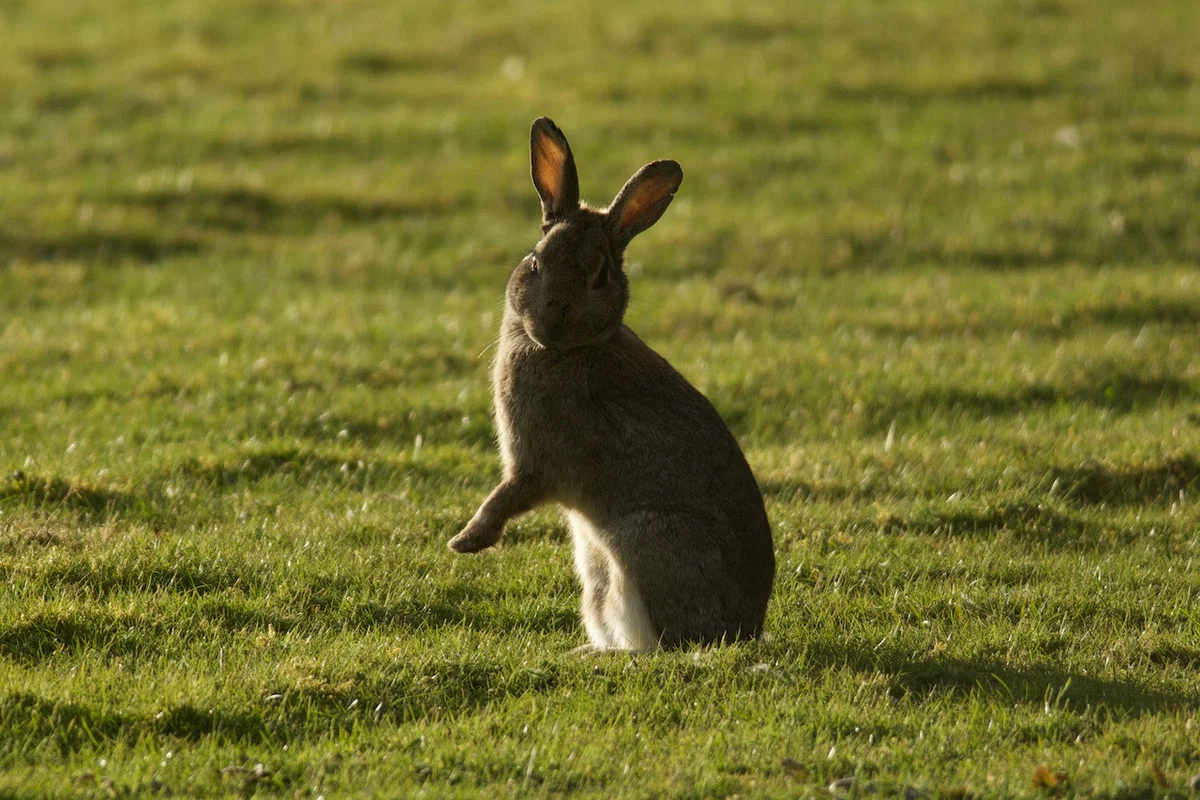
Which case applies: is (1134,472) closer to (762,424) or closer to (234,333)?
(762,424)

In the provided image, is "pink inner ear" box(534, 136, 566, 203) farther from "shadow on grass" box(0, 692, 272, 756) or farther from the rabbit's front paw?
"shadow on grass" box(0, 692, 272, 756)

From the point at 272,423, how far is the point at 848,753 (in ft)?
18.9

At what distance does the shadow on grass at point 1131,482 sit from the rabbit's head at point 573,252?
12.4 feet

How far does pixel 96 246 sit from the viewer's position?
1628 cm

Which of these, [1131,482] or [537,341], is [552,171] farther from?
[1131,482]

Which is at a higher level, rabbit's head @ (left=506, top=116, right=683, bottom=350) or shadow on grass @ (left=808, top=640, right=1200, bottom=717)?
rabbit's head @ (left=506, top=116, right=683, bottom=350)

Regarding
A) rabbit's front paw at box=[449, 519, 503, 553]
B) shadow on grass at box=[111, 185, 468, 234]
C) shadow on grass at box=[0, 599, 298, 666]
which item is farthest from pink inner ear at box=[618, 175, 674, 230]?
shadow on grass at box=[111, 185, 468, 234]

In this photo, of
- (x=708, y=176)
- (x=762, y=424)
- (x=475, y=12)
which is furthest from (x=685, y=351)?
(x=475, y=12)

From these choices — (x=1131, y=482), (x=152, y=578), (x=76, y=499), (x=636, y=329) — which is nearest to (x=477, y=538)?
(x=152, y=578)

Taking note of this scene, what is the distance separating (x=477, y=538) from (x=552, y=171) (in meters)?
1.85

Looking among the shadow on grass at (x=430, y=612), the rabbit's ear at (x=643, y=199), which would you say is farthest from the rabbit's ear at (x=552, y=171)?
the shadow on grass at (x=430, y=612)

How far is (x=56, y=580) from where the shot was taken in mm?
7777

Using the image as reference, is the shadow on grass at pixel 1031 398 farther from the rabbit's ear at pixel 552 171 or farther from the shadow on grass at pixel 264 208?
the shadow on grass at pixel 264 208

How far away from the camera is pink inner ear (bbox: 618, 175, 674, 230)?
7719 millimetres
